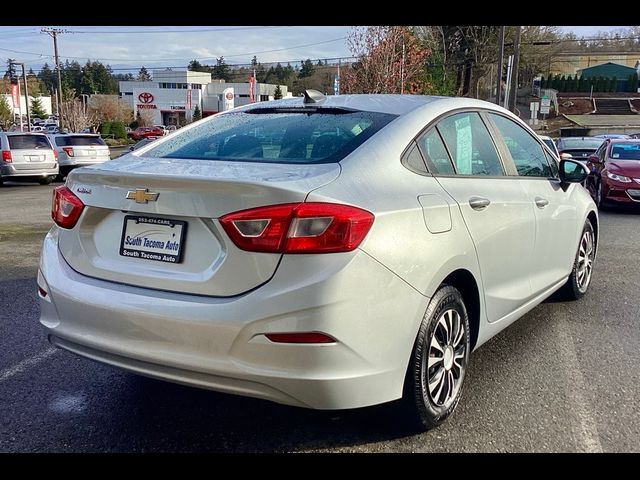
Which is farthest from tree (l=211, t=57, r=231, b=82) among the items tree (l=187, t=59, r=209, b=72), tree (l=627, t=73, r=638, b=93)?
tree (l=627, t=73, r=638, b=93)

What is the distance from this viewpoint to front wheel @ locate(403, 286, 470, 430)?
2.92 meters

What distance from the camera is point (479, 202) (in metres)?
3.42

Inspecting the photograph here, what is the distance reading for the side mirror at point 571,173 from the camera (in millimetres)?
4668

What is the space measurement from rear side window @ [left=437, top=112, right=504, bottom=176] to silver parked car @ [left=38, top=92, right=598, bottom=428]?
→ 0.7 inches

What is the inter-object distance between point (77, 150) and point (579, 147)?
1570 centimetres

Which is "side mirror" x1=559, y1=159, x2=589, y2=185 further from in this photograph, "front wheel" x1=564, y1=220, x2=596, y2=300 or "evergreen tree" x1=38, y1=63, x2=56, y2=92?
"evergreen tree" x1=38, y1=63, x2=56, y2=92

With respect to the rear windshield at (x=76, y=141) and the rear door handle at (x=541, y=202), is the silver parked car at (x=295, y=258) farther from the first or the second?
the rear windshield at (x=76, y=141)

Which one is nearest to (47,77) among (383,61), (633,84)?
(633,84)

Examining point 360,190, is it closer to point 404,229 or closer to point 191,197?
point 404,229

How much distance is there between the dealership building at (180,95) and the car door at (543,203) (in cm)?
8126

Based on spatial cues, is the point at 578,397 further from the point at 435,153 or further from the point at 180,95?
the point at 180,95

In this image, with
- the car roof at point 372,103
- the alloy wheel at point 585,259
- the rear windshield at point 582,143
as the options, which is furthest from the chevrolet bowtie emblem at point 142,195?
the rear windshield at point 582,143
